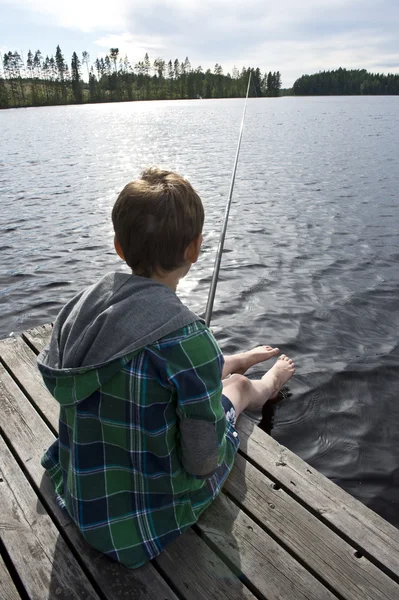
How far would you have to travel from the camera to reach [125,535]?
172 centimetres

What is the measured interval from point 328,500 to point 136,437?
108cm

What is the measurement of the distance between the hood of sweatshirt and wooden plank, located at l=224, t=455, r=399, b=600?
1070 mm

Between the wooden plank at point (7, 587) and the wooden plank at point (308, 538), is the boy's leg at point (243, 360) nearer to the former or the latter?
the wooden plank at point (308, 538)

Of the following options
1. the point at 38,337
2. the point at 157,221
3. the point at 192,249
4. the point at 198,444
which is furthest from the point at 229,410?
the point at 38,337

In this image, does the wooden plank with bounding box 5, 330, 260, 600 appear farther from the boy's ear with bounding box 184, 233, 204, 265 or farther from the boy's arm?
the boy's ear with bounding box 184, 233, 204, 265

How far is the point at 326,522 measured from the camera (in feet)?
6.70

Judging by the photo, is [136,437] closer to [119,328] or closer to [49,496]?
[119,328]

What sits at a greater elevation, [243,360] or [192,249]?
[192,249]

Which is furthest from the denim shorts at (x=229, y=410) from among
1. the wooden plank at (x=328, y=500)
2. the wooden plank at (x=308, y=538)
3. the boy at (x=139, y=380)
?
the boy at (x=139, y=380)

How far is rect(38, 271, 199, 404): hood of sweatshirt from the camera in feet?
4.71

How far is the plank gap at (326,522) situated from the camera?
1.84 meters

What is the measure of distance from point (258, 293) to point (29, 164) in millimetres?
14259

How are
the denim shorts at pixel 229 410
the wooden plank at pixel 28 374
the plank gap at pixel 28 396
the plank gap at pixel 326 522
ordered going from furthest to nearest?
the wooden plank at pixel 28 374 → the plank gap at pixel 28 396 → the denim shorts at pixel 229 410 → the plank gap at pixel 326 522

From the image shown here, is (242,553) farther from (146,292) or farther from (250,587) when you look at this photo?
(146,292)
